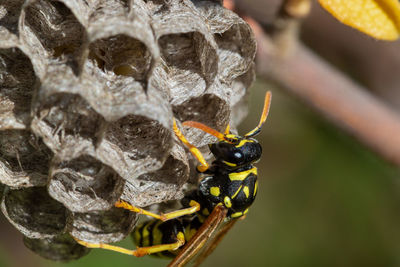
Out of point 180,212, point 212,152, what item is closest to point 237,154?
point 212,152

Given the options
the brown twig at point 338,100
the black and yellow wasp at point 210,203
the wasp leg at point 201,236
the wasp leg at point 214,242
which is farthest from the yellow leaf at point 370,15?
the wasp leg at point 214,242

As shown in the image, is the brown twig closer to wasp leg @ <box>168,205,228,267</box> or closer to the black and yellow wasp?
the black and yellow wasp

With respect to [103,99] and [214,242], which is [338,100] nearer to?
[214,242]

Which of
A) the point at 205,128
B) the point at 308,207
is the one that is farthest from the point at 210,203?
the point at 308,207

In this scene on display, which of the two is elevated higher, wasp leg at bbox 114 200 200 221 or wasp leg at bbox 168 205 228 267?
wasp leg at bbox 114 200 200 221

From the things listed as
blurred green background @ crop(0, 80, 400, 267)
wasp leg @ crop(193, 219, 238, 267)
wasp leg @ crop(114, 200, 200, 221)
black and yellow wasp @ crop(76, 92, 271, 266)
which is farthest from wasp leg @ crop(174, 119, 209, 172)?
blurred green background @ crop(0, 80, 400, 267)
